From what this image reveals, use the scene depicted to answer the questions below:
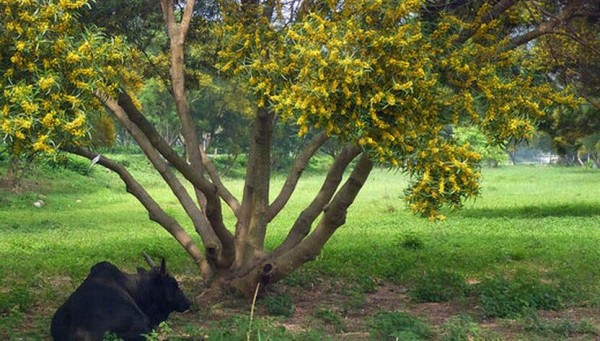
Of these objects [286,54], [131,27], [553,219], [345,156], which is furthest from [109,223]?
[286,54]

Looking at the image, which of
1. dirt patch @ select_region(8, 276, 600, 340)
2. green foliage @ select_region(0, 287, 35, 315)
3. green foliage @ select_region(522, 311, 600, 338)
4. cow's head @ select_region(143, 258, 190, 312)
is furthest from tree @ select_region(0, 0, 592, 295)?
green foliage @ select_region(522, 311, 600, 338)

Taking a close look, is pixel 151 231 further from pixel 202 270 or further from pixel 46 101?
pixel 46 101

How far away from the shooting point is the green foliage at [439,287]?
11.3 m

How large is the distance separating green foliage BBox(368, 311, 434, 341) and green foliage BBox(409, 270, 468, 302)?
7.88 feet

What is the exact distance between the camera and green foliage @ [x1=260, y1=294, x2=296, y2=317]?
1025 centimetres

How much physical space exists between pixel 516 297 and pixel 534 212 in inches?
639

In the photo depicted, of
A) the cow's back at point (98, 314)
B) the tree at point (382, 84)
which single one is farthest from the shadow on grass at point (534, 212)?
the cow's back at point (98, 314)

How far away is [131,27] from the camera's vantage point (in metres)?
12.9

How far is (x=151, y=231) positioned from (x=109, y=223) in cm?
239

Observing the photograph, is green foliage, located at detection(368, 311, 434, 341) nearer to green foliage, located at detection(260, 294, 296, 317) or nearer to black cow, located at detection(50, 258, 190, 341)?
green foliage, located at detection(260, 294, 296, 317)

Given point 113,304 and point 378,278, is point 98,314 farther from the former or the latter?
point 378,278

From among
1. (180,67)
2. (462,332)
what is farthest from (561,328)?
(180,67)

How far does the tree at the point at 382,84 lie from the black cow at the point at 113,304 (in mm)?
1292

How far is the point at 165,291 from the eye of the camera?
9273 mm
